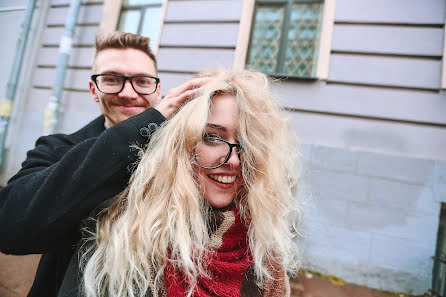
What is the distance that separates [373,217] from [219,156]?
8.34 ft

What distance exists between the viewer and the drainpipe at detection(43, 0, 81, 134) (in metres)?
4.32

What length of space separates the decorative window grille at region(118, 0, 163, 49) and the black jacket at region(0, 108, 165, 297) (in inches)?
153

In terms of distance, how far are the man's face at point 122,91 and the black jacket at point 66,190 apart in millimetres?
554

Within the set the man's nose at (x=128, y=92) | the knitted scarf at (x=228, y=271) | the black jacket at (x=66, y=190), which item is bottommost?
the knitted scarf at (x=228, y=271)

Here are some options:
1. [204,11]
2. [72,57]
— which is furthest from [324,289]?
[72,57]

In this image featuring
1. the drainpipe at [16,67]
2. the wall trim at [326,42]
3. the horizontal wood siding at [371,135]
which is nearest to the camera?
the horizontal wood siding at [371,135]

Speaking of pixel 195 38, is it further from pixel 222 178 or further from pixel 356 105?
pixel 222 178

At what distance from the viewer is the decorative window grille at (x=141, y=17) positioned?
4547 mm

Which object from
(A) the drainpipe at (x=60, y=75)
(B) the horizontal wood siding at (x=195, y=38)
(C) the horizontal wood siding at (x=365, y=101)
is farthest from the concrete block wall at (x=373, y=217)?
(A) the drainpipe at (x=60, y=75)

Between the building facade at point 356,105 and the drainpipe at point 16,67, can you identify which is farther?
the drainpipe at point 16,67

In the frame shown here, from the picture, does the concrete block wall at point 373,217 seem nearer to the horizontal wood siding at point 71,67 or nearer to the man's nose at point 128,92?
the man's nose at point 128,92

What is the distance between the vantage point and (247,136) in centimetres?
141

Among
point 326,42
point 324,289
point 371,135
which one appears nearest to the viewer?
point 324,289

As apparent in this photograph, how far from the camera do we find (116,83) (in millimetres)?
1732
